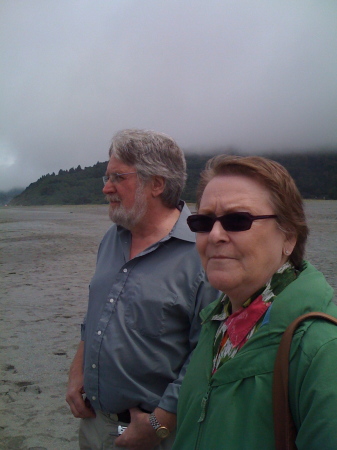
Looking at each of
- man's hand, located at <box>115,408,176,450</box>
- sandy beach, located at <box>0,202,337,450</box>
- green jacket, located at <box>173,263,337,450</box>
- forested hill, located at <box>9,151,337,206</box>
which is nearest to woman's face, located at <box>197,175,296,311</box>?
green jacket, located at <box>173,263,337,450</box>

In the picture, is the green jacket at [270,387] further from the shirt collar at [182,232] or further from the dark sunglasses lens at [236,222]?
the shirt collar at [182,232]

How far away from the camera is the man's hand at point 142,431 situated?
2.08 metres

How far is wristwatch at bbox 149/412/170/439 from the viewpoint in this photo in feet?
6.82

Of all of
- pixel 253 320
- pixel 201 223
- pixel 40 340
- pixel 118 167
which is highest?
pixel 118 167

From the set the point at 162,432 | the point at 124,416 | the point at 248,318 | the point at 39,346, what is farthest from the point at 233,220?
the point at 39,346

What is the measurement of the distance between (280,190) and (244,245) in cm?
24

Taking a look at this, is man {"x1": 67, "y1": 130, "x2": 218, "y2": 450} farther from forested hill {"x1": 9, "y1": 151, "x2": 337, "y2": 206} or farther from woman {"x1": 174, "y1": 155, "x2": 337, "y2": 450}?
forested hill {"x1": 9, "y1": 151, "x2": 337, "y2": 206}

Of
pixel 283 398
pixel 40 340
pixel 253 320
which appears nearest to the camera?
pixel 283 398

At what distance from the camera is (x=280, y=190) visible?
→ 1.51m

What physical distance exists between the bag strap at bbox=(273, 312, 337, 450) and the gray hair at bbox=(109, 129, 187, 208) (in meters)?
1.45

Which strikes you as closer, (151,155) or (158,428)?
(158,428)

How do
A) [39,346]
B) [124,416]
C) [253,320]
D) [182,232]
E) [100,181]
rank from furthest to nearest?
1. [100,181]
2. [39,346]
3. [182,232]
4. [124,416]
5. [253,320]

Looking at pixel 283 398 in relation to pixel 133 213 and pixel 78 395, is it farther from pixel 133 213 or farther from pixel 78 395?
pixel 78 395

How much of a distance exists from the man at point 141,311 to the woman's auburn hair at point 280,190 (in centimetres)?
74
